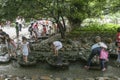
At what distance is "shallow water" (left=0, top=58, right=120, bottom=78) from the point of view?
10453 mm

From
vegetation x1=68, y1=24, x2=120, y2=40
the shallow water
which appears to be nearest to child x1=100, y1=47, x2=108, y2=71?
the shallow water

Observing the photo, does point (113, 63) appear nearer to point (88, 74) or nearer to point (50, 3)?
point (88, 74)

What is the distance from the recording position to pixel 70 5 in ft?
46.8

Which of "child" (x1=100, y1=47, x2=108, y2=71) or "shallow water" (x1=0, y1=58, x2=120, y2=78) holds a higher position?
"child" (x1=100, y1=47, x2=108, y2=71)

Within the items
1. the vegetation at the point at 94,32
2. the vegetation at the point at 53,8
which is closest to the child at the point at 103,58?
the vegetation at the point at 53,8

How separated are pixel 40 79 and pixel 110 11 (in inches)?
428

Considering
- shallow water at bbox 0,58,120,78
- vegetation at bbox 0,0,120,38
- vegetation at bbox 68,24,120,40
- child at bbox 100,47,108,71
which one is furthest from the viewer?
vegetation at bbox 68,24,120,40

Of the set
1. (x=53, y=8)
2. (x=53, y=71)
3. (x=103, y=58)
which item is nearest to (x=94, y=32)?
(x=53, y=8)

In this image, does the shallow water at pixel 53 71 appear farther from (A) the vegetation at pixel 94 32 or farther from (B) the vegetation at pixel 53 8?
(A) the vegetation at pixel 94 32

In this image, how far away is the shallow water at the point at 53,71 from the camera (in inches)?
412

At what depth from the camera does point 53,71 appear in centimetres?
1097

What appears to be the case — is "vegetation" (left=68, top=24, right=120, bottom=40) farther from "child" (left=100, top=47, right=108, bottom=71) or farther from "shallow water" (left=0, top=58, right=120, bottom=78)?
"child" (left=100, top=47, right=108, bottom=71)

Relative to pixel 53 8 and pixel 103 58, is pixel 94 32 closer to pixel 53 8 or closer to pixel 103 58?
pixel 53 8

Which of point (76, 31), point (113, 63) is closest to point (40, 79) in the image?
point (113, 63)
